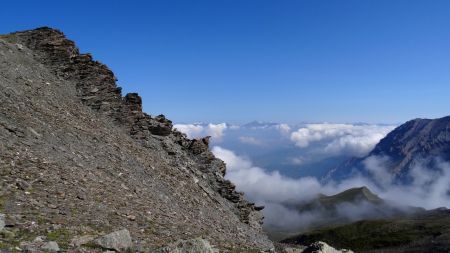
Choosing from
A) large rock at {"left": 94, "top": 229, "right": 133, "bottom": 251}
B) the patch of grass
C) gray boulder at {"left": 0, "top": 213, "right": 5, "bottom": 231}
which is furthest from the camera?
large rock at {"left": 94, "top": 229, "right": 133, "bottom": 251}

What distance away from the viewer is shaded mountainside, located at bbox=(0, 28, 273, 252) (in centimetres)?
2216

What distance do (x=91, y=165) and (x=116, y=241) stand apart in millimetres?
14470

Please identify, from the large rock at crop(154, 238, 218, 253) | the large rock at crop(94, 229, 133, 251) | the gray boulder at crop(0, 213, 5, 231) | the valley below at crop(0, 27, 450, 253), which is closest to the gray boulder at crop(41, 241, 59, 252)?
the valley below at crop(0, 27, 450, 253)

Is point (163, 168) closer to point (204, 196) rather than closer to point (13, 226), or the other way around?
point (204, 196)

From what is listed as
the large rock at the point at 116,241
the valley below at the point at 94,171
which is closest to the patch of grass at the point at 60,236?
the valley below at the point at 94,171

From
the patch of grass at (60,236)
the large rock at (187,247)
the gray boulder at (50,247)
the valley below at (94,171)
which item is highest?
the valley below at (94,171)

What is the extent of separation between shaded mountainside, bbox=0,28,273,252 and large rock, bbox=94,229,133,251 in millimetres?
856

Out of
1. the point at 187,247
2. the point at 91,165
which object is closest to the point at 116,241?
the point at 187,247

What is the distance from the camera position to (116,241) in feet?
62.4

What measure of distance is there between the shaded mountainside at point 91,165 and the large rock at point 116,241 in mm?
856

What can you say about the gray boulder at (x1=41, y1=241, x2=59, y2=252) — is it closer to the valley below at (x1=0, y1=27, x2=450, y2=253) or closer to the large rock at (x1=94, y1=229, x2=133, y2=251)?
the valley below at (x1=0, y1=27, x2=450, y2=253)

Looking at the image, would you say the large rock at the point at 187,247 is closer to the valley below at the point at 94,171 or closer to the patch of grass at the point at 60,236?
the valley below at the point at 94,171

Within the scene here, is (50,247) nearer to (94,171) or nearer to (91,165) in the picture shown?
(94,171)

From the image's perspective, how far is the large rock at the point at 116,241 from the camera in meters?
18.5
